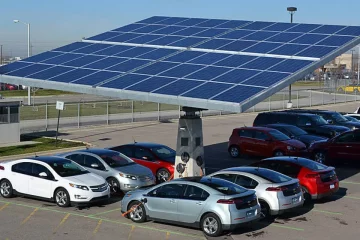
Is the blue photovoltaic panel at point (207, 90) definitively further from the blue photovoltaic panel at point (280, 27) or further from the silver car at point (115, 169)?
the blue photovoltaic panel at point (280, 27)

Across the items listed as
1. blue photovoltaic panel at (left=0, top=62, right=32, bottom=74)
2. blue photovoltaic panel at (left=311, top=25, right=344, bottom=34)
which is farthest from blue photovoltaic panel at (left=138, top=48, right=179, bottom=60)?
blue photovoltaic panel at (left=311, top=25, right=344, bottom=34)

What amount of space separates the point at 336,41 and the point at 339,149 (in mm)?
6466

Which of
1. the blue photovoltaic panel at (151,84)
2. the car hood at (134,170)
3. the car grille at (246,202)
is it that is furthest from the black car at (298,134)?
the car grille at (246,202)

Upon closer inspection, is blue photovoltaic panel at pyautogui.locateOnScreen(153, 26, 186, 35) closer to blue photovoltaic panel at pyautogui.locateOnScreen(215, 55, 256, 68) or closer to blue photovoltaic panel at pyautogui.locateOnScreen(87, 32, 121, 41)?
blue photovoltaic panel at pyautogui.locateOnScreen(87, 32, 121, 41)

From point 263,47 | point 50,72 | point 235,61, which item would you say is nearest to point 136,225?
point 235,61

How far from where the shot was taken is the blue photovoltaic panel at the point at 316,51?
17430 millimetres

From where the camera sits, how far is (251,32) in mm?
21094

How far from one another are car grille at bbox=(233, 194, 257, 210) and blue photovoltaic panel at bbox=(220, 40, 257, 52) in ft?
21.0

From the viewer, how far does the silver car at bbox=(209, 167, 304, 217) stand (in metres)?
14.8

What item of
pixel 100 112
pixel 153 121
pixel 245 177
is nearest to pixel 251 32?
pixel 245 177

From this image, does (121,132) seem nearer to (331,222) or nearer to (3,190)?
(3,190)

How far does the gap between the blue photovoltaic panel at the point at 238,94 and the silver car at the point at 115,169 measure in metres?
4.40

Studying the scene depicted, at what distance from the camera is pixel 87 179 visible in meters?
16.6

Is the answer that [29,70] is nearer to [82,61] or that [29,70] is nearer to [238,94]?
[82,61]
